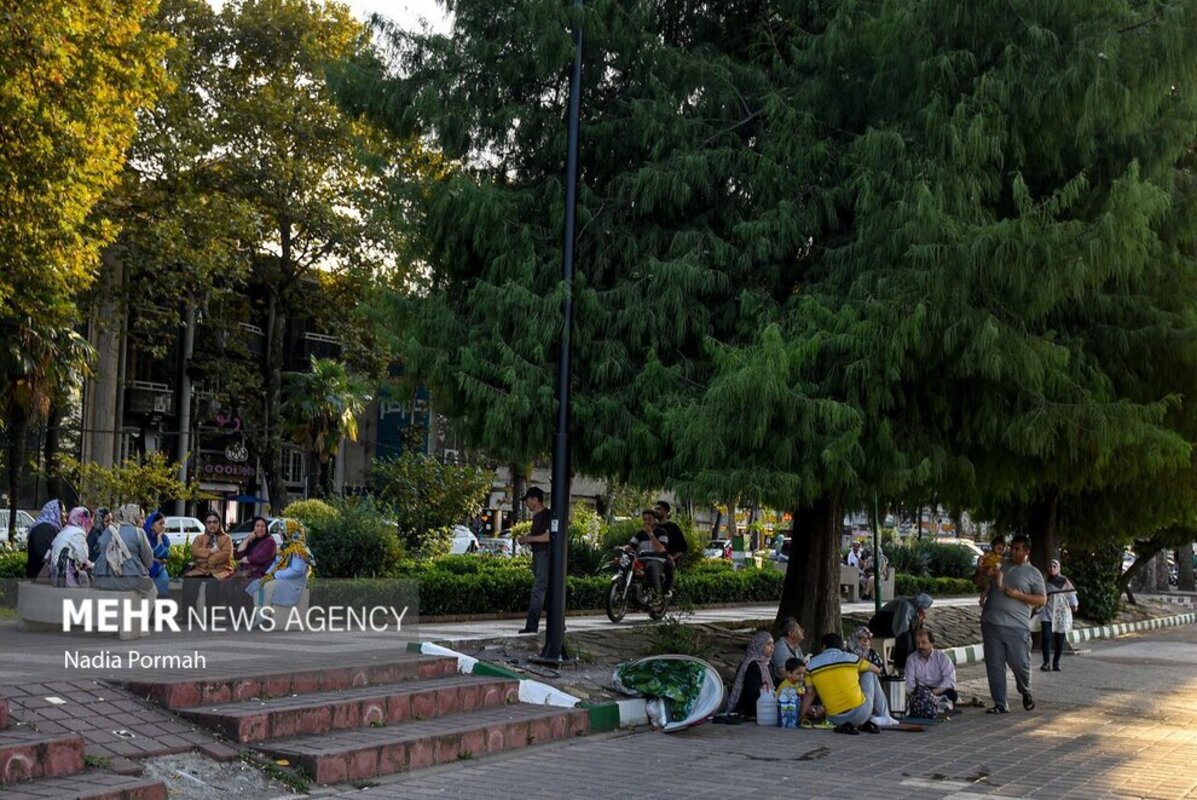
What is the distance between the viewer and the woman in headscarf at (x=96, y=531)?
1734 centimetres

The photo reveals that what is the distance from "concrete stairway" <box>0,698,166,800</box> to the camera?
7406 millimetres

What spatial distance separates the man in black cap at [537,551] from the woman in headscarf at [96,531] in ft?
18.1

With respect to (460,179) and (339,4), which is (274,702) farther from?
(339,4)

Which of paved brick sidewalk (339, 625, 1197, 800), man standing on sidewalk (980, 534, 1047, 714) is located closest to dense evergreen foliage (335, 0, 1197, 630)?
man standing on sidewalk (980, 534, 1047, 714)

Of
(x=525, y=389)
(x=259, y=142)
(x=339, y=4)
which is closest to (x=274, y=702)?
(x=525, y=389)

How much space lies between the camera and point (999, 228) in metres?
12.1

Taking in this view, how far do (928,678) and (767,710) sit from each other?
212 centimetres

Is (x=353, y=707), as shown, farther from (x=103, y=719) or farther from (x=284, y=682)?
(x=103, y=719)

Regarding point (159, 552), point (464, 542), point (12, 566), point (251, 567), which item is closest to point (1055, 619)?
point (251, 567)

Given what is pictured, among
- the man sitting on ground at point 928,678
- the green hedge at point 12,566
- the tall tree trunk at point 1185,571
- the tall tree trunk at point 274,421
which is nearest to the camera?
the man sitting on ground at point 928,678

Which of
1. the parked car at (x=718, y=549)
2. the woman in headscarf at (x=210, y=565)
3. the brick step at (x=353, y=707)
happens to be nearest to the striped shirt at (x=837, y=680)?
the brick step at (x=353, y=707)

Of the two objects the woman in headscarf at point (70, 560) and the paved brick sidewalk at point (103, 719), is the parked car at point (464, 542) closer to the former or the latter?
the woman in headscarf at point (70, 560)

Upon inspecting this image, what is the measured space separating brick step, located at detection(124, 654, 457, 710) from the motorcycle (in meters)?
6.46

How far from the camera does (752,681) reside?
1299cm
